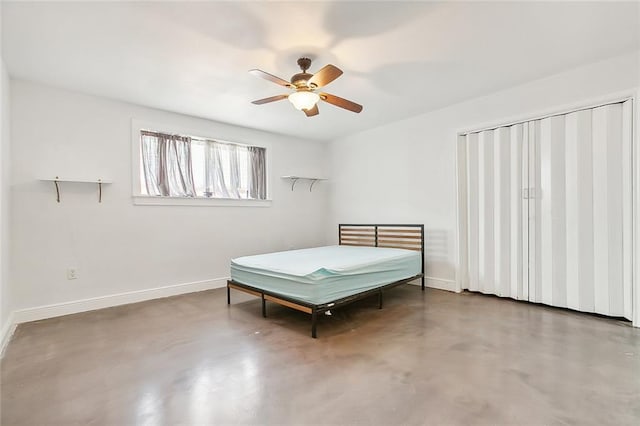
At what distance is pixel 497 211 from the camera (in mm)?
3754

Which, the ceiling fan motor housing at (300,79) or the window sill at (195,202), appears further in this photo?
the window sill at (195,202)

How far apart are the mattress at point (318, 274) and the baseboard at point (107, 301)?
1129 mm

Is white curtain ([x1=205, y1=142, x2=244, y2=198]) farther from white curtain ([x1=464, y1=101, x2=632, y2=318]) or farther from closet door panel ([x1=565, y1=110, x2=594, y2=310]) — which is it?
closet door panel ([x1=565, y1=110, x2=594, y2=310])

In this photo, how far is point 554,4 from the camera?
208cm

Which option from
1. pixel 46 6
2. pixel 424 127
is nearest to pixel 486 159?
pixel 424 127

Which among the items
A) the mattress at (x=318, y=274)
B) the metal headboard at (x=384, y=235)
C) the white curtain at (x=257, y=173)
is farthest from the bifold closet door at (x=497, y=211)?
the white curtain at (x=257, y=173)

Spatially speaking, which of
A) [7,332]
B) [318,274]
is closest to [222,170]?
[318,274]

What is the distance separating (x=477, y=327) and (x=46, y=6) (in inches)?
167

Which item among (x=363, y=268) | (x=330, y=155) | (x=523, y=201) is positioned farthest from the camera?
(x=330, y=155)

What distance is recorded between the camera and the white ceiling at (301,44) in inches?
83.1

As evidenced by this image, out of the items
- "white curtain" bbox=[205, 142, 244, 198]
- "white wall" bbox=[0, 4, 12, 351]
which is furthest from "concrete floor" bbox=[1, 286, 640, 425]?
"white curtain" bbox=[205, 142, 244, 198]

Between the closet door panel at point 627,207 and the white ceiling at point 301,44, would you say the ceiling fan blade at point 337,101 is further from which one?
the closet door panel at point 627,207

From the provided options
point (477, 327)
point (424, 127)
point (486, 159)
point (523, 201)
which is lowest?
point (477, 327)

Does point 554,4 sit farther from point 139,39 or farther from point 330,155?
point 330,155
